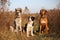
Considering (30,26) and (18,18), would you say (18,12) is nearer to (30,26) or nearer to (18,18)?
(18,18)

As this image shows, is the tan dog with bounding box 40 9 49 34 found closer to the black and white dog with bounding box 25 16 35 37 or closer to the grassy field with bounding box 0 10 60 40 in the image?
the grassy field with bounding box 0 10 60 40

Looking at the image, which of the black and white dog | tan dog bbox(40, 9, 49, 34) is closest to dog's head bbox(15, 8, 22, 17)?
the black and white dog

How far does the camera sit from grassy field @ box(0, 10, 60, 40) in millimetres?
3724

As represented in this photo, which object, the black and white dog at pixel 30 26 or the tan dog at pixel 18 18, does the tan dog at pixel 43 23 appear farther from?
the tan dog at pixel 18 18

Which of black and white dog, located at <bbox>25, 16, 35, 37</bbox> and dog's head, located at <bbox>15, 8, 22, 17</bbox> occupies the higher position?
dog's head, located at <bbox>15, 8, 22, 17</bbox>

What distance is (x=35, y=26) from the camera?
183 inches

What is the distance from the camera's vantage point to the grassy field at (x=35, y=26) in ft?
12.2

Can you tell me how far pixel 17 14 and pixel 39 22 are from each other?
1.92 ft

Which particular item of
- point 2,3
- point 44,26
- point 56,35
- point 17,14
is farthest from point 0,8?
point 56,35

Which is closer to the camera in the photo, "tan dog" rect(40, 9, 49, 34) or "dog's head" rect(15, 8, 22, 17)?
"dog's head" rect(15, 8, 22, 17)

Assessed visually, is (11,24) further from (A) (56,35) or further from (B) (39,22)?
(A) (56,35)

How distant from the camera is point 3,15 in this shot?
4.25m

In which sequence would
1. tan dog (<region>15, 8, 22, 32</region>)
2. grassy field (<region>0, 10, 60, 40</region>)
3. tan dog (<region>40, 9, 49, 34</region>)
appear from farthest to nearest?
tan dog (<region>40, 9, 49, 34</region>), tan dog (<region>15, 8, 22, 32</region>), grassy field (<region>0, 10, 60, 40</region>)

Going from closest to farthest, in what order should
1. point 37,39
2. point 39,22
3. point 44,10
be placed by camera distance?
point 37,39, point 44,10, point 39,22
